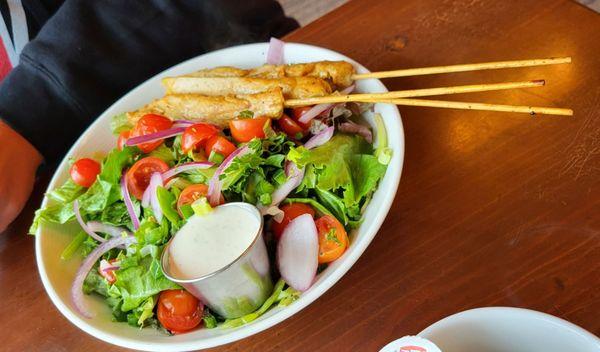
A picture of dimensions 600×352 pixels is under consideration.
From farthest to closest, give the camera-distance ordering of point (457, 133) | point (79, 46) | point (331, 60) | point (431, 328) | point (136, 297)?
1. point (79, 46)
2. point (331, 60)
3. point (457, 133)
4. point (136, 297)
5. point (431, 328)

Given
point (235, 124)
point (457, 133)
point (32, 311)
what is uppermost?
point (235, 124)

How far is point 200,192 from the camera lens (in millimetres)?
1264

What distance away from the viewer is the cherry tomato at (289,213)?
3.94 ft

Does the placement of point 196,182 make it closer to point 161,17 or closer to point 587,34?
point 161,17

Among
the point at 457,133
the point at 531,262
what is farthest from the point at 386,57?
the point at 531,262

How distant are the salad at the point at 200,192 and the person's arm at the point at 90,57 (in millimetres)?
323

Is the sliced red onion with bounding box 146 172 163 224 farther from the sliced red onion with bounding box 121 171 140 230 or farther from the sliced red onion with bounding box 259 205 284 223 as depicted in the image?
the sliced red onion with bounding box 259 205 284 223

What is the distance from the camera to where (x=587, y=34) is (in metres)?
1.34

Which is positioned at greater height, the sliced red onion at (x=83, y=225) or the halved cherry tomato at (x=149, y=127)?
the halved cherry tomato at (x=149, y=127)

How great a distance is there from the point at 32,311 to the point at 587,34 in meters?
1.49

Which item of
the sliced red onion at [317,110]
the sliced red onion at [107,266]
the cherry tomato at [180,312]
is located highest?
the sliced red onion at [317,110]

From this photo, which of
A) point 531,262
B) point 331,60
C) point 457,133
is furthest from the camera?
point 331,60

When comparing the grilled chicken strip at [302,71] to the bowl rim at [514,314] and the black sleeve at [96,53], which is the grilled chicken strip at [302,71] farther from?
the bowl rim at [514,314]

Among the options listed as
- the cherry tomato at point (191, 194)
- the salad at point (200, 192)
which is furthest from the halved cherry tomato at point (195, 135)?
the cherry tomato at point (191, 194)
